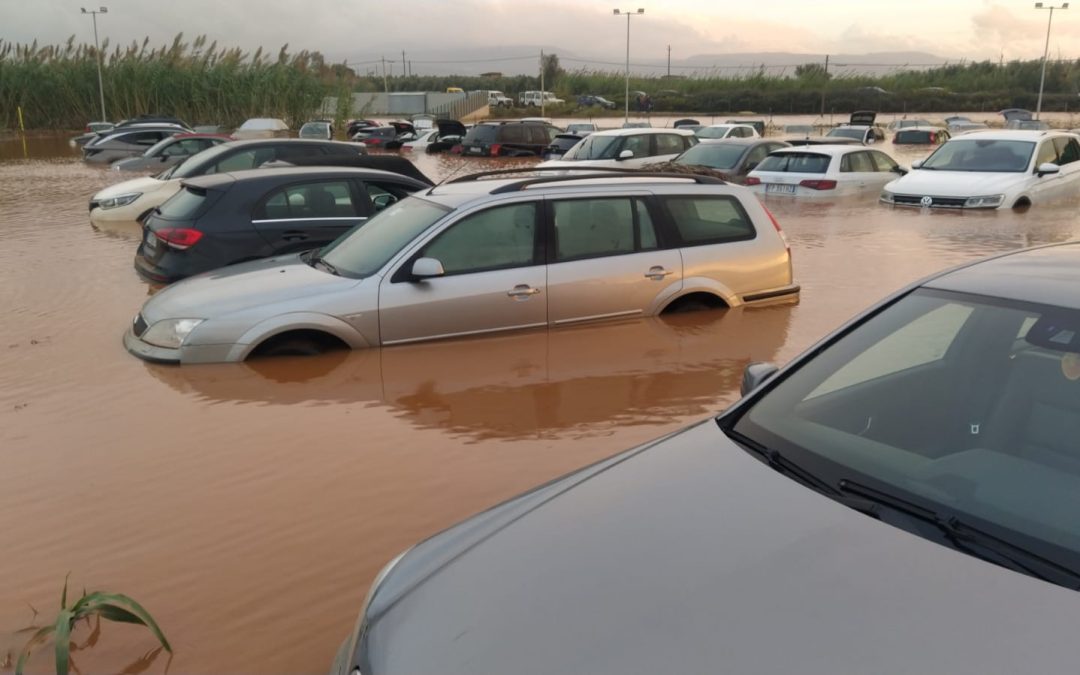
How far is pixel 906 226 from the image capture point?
14.7 m

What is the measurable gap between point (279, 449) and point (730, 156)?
15665 millimetres

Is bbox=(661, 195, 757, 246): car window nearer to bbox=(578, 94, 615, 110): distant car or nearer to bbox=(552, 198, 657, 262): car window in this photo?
bbox=(552, 198, 657, 262): car window

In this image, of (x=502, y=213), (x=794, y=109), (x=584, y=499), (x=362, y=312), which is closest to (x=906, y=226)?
(x=502, y=213)

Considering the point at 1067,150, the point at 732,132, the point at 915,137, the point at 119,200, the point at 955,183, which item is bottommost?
the point at 119,200

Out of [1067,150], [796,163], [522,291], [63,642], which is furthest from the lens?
[796,163]

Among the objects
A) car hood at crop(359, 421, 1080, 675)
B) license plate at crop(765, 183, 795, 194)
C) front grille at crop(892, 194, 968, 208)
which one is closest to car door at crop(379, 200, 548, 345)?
car hood at crop(359, 421, 1080, 675)

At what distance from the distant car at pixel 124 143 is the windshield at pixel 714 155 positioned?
53.0 feet

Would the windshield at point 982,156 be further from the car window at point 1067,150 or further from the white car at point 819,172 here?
the white car at point 819,172

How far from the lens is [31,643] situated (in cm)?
333

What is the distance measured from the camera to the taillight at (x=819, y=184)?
56.6ft

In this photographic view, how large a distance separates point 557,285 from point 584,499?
4560mm

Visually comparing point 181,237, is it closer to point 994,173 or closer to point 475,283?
point 475,283

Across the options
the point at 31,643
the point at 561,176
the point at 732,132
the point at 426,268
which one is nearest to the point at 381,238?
the point at 426,268

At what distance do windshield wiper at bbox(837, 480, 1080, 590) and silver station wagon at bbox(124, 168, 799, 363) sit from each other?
14.8 ft
